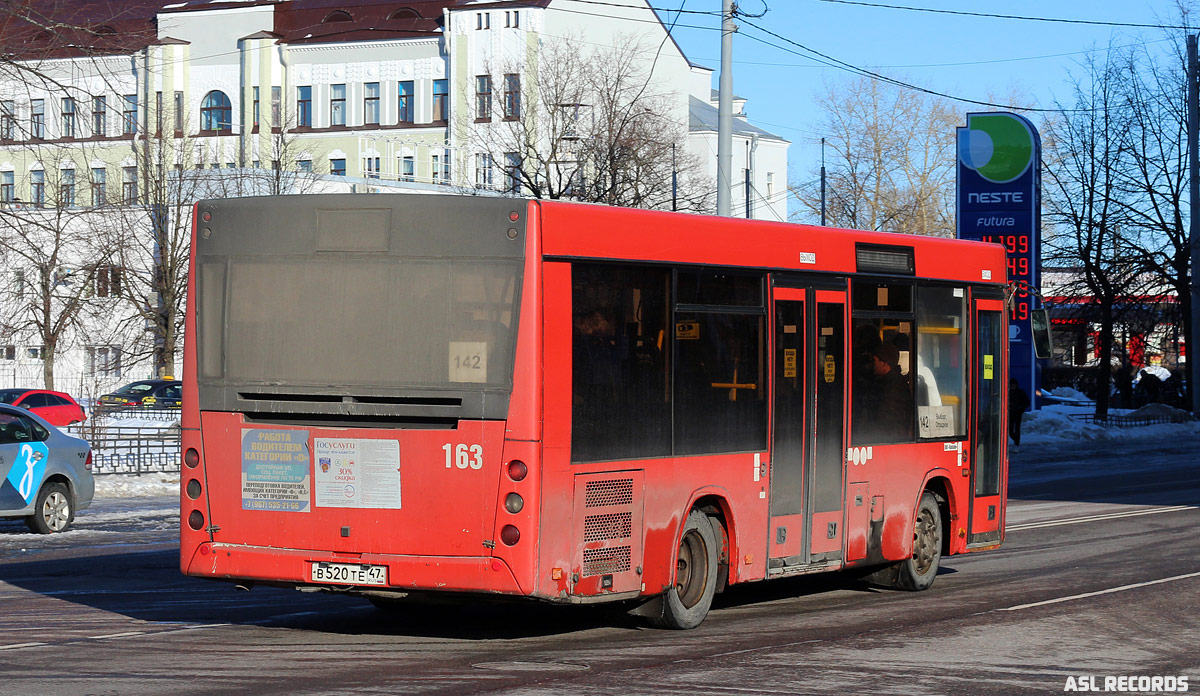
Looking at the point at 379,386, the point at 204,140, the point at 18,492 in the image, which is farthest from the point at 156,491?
the point at 204,140

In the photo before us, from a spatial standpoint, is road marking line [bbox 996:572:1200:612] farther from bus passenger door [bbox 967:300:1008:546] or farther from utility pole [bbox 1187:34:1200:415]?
utility pole [bbox 1187:34:1200:415]

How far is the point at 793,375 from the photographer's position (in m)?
11.5

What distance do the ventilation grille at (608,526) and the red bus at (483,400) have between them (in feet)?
0.05

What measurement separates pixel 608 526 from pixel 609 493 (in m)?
0.20

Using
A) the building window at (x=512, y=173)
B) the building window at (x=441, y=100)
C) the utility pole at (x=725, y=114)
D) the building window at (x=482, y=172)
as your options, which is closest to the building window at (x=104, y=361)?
the building window at (x=482, y=172)

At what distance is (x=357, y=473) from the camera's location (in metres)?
9.55

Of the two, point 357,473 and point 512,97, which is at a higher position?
point 512,97

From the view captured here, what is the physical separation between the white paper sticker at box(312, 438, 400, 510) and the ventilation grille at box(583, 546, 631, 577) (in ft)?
3.92

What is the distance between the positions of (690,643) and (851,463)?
2.67m

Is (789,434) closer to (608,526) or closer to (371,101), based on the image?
(608,526)

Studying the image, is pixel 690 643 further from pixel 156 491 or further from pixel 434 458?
pixel 156 491

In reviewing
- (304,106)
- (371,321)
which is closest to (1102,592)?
(371,321)

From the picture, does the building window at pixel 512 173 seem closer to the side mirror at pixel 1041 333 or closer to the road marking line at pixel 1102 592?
the side mirror at pixel 1041 333

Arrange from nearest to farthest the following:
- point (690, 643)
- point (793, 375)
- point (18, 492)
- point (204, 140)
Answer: point (690, 643) → point (793, 375) → point (18, 492) → point (204, 140)
